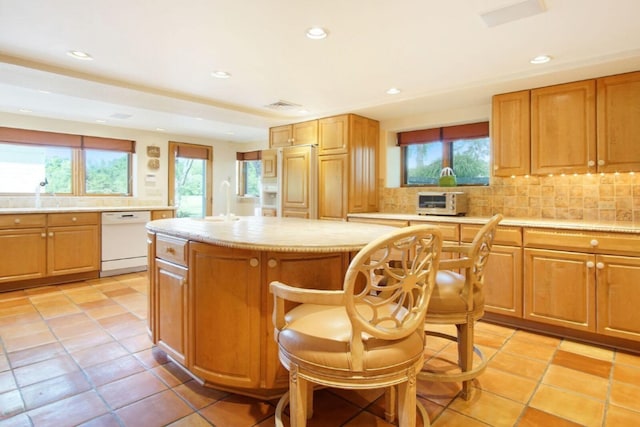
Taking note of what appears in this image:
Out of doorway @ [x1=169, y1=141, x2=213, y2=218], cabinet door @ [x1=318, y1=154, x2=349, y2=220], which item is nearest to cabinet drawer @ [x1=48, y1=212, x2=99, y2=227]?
doorway @ [x1=169, y1=141, x2=213, y2=218]

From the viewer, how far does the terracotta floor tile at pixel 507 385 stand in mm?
1971

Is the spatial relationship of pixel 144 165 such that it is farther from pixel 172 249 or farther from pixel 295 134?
pixel 172 249

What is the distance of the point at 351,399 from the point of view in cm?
191

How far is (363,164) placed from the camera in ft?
14.4

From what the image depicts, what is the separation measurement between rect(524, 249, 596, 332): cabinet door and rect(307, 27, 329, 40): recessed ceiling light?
2.33m

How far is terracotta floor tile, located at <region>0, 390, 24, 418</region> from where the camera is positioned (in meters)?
1.77

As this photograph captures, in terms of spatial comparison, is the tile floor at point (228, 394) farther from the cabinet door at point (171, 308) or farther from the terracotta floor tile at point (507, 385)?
the cabinet door at point (171, 308)

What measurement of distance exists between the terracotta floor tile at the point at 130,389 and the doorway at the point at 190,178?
450 cm

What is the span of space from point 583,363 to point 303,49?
2930 millimetres

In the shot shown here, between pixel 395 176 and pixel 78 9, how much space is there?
3.63 m

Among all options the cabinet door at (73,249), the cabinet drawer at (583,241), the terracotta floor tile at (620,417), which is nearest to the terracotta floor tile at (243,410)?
the terracotta floor tile at (620,417)

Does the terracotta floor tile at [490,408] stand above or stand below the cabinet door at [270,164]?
below

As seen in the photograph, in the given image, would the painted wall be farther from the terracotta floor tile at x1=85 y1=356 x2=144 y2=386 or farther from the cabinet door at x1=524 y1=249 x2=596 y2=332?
the cabinet door at x1=524 y1=249 x2=596 y2=332

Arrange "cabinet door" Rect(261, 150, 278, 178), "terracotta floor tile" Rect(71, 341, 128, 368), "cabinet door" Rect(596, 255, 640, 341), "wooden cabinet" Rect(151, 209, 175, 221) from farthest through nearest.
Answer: "wooden cabinet" Rect(151, 209, 175, 221), "cabinet door" Rect(261, 150, 278, 178), "cabinet door" Rect(596, 255, 640, 341), "terracotta floor tile" Rect(71, 341, 128, 368)
